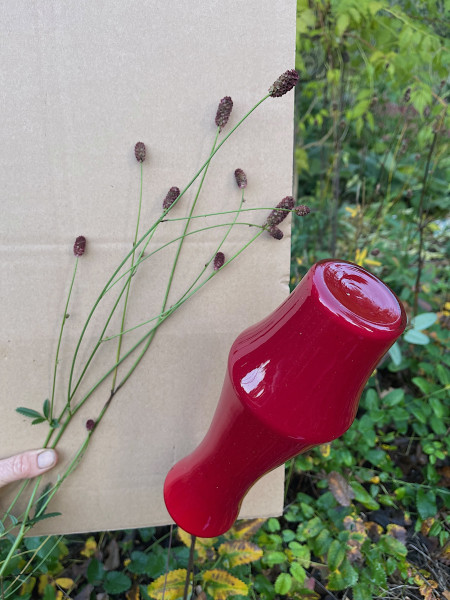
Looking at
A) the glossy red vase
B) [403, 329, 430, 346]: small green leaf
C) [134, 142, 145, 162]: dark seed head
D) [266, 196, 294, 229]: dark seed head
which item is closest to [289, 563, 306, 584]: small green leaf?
the glossy red vase

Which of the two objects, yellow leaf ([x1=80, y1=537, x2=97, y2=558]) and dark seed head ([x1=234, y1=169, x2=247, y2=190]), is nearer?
dark seed head ([x1=234, y1=169, x2=247, y2=190])

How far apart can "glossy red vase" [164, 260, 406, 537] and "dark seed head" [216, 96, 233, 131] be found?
0.25 metres

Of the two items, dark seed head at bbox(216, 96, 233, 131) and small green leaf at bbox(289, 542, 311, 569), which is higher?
dark seed head at bbox(216, 96, 233, 131)

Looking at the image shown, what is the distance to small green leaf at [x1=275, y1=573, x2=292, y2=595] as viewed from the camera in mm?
656

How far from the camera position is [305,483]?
867mm

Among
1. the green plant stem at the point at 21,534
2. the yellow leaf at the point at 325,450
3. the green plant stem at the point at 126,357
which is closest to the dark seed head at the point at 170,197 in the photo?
the green plant stem at the point at 126,357

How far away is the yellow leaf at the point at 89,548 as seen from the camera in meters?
0.74

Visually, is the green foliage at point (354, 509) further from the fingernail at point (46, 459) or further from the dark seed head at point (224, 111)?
the dark seed head at point (224, 111)

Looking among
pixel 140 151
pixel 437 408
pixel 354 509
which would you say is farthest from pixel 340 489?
pixel 140 151

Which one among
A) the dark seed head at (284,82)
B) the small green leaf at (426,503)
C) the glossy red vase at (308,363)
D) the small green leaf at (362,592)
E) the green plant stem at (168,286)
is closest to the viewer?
the glossy red vase at (308,363)

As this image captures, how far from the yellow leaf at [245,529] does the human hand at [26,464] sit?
32cm

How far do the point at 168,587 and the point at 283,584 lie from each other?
18cm

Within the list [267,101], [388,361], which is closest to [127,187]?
[267,101]

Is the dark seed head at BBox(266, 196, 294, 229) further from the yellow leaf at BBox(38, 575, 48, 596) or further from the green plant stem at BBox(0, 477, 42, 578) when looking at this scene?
the yellow leaf at BBox(38, 575, 48, 596)
